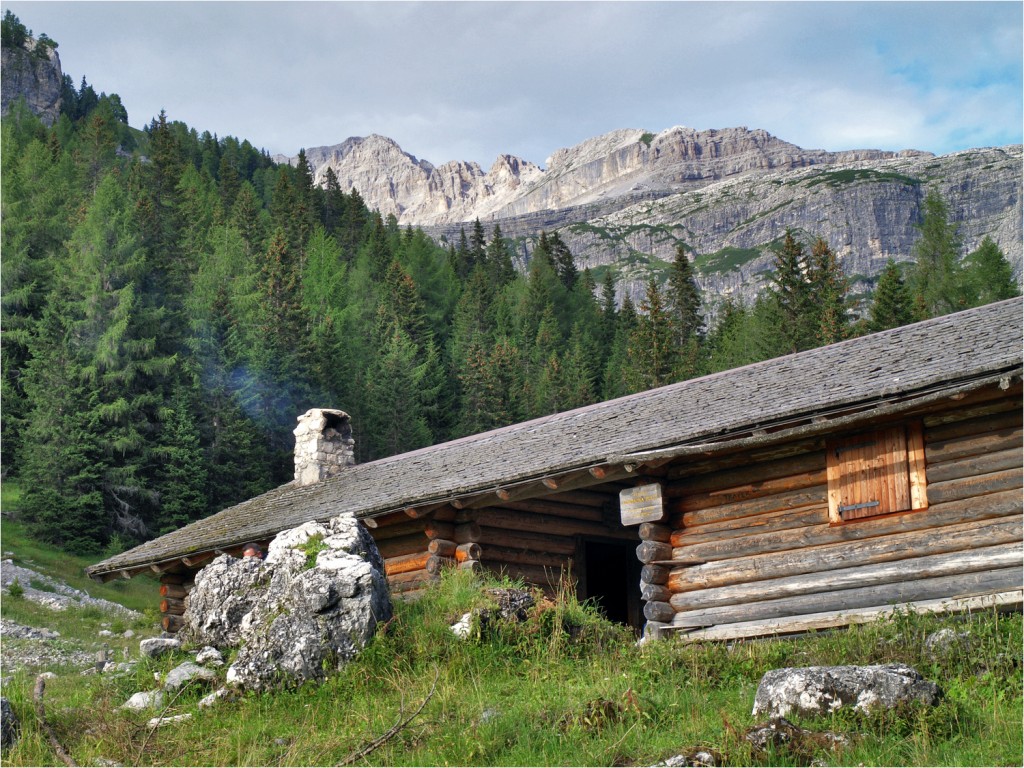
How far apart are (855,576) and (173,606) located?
14372mm

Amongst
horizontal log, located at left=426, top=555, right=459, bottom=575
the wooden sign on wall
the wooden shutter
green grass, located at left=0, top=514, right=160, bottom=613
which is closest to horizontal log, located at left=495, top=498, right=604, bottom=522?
horizontal log, located at left=426, top=555, right=459, bottom=575

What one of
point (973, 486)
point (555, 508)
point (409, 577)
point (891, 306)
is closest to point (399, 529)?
point (409, 577)

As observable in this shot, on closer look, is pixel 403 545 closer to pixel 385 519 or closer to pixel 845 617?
pixel 385 519

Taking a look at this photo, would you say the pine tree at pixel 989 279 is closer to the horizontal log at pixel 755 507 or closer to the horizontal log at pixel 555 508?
the horizontal log at pixel 555 508

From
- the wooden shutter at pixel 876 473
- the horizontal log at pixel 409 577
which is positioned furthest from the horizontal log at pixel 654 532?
the horizontal log at pixel 409 577

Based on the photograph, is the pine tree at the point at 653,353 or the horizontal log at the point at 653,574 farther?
the pine tree at the point at 653,353

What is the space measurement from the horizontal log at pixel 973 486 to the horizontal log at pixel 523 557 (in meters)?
6.30

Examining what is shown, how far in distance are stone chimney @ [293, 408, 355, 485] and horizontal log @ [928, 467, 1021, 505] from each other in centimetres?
1545

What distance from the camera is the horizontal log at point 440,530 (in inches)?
679

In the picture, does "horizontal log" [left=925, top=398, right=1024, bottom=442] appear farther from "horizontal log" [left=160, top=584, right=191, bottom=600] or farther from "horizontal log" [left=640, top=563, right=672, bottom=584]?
"horizontal log" [left=160, top=584, right=191, bottom=600]

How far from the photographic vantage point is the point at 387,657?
12.2m

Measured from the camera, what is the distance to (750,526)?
563 inches

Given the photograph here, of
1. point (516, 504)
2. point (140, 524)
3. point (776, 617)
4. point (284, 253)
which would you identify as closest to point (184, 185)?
point (284, 253)

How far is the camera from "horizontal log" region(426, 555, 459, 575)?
1700cm
